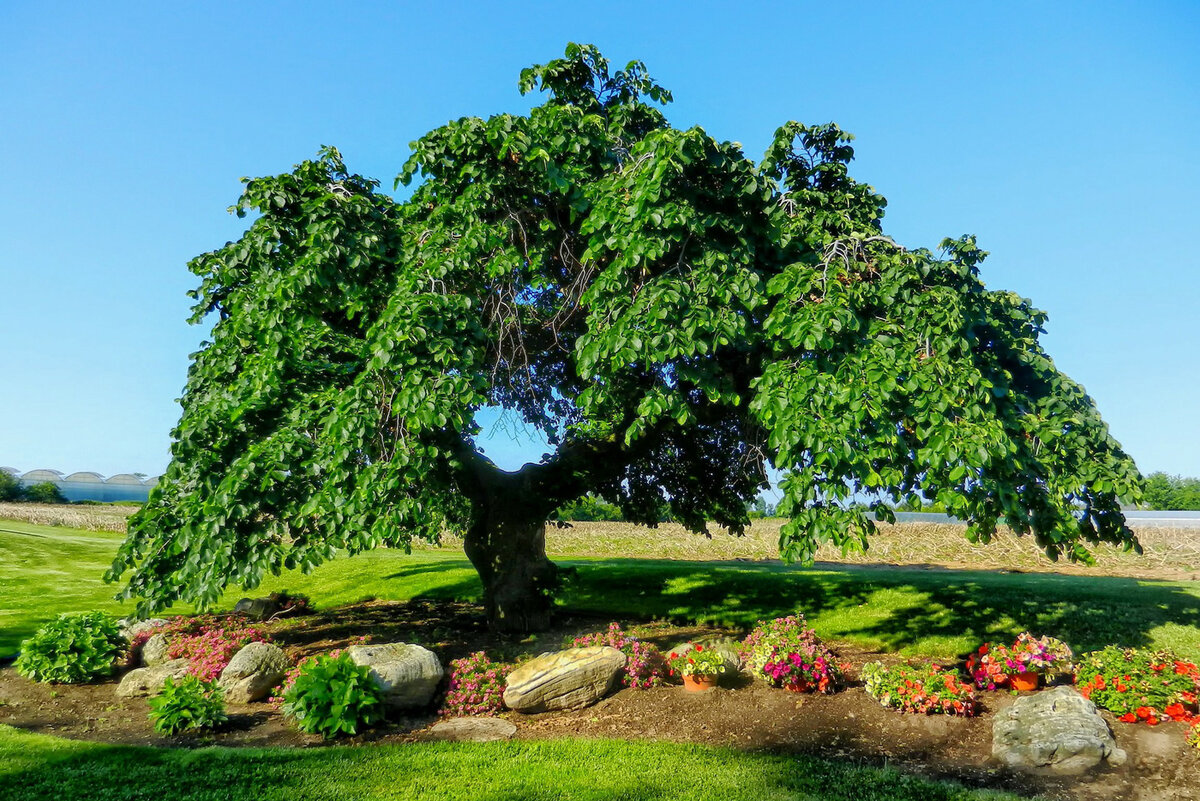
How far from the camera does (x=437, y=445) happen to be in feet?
29.3

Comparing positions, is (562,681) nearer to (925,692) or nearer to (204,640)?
(925,692)

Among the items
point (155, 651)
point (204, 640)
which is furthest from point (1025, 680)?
point (155, 651)

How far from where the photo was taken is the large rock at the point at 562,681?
8.14 meters

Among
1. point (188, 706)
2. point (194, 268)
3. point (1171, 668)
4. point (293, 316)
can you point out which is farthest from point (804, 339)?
point (194, 268)

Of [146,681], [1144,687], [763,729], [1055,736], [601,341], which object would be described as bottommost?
[146,681]

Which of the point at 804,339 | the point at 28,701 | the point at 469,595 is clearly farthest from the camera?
the point at 469,595

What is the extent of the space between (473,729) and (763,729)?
317 cm

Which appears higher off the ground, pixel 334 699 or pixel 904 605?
pixel 904 605

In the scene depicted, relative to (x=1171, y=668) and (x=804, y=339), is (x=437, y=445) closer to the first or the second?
(x=804, y=339)

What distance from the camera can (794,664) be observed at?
8555 mm

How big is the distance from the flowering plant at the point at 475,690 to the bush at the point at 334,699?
0.88 m

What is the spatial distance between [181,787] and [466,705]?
3.14 m

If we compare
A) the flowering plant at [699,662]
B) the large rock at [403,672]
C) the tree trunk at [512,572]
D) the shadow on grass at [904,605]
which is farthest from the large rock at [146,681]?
the flowering plant at [699,662]

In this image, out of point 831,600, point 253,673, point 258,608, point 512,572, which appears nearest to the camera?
point 253,673
